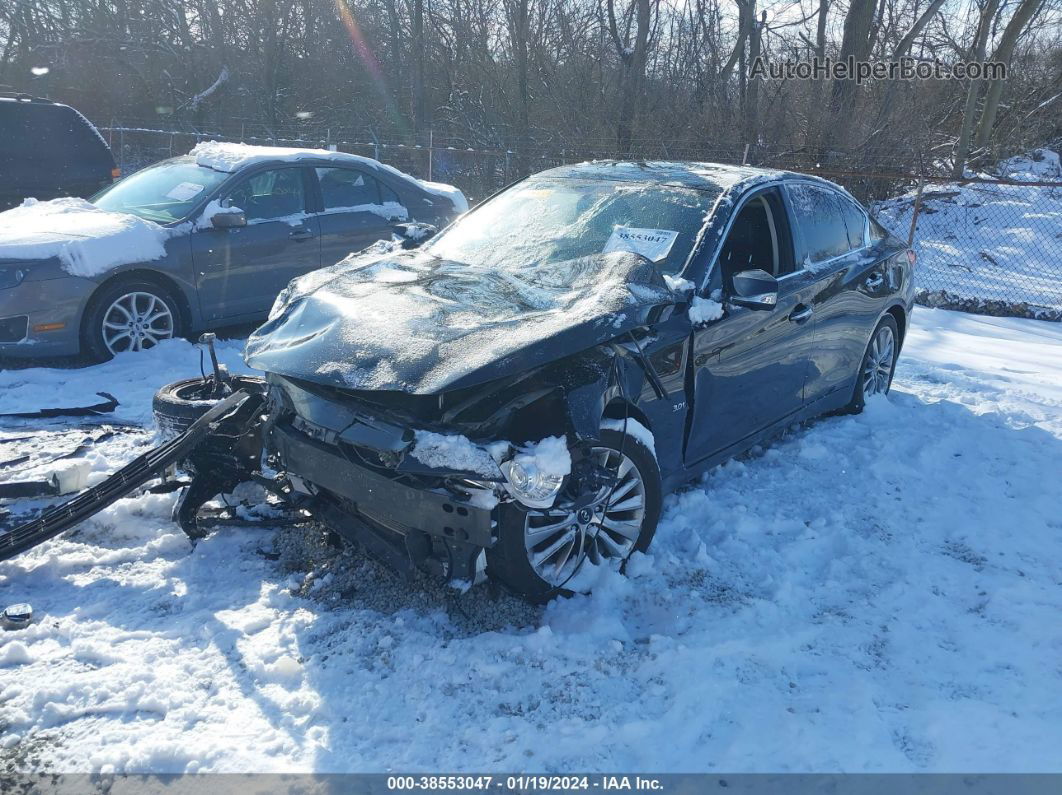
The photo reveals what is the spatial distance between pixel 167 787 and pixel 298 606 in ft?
3.17

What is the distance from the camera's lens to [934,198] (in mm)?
16609

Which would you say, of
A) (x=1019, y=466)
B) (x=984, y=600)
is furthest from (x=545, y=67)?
(x=984, y=600)

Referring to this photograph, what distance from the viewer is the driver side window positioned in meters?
4.55

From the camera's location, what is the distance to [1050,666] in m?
3.16

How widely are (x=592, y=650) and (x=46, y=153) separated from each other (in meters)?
9.28

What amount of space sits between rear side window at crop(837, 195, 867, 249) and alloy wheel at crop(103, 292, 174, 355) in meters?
5.28

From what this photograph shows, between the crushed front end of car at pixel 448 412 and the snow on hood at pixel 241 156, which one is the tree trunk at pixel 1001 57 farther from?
the crushed front end of car at pixel 448 412

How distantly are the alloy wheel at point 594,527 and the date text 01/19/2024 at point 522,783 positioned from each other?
87cm

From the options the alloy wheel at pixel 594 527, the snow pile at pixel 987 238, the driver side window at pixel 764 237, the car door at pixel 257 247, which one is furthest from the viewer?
the snow pile at pixel 987 238

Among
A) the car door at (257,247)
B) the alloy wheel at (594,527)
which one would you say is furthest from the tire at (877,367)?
the car door at (257,247)

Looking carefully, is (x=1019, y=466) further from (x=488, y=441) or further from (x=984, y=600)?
(x=488, y=441)

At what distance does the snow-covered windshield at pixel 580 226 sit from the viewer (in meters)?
4.20

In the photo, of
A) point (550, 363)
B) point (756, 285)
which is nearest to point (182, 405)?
point (550, 363)

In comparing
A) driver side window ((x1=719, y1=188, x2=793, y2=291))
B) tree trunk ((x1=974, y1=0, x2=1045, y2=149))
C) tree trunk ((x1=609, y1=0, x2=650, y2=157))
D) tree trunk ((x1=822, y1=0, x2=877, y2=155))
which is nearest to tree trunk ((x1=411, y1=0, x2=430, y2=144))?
tree trunk ((x1=609, y1=0, x2=650, y2=157))
